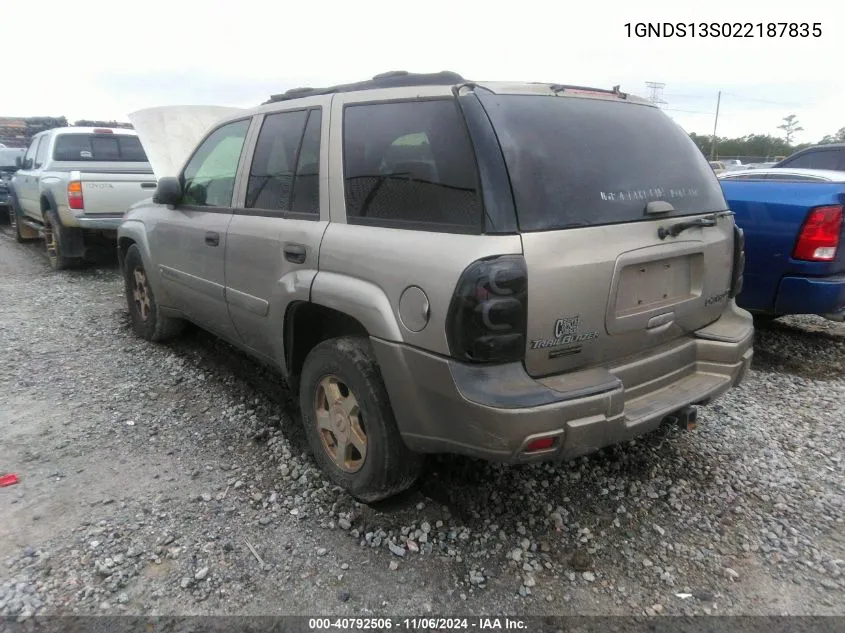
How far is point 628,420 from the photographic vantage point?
2.39 meters

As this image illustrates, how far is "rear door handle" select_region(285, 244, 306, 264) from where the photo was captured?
288cm

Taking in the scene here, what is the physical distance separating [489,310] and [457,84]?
0.98 meters

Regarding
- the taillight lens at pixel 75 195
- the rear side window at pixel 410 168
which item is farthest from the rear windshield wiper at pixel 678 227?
the taillight lens at pixel 75 195

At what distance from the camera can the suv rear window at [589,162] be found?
228 centimetres

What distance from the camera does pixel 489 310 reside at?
2.10 metres

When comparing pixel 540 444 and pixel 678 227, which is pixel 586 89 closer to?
pixel 678 227

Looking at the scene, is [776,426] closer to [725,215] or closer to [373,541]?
[725,215]

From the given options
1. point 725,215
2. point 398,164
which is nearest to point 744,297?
point 725,215

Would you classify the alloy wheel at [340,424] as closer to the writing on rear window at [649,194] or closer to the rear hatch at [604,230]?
the rear hatch at [604,230]

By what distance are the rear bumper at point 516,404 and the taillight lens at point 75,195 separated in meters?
6.49

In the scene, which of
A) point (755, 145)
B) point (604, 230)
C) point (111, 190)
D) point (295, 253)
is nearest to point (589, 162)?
point (604, 230)

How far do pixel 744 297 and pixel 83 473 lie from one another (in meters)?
4.35

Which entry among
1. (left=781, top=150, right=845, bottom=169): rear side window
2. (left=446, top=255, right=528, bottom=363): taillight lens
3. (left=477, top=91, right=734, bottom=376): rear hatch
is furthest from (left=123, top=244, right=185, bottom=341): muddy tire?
(left=781, top=150, right=845, bottom=169): rear side window

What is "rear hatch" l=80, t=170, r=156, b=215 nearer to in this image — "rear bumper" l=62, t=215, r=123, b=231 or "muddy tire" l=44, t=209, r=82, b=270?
"rear bumper" l=62, t=215, r=123, b=231
